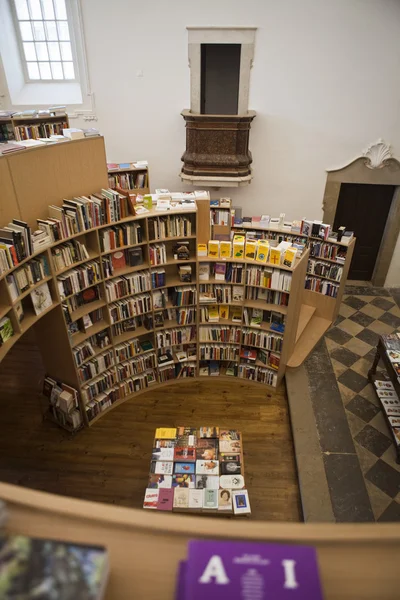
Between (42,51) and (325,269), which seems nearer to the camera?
(325,269)

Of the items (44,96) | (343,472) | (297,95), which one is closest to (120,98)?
(44,96)

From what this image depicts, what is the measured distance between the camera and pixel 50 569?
713mm

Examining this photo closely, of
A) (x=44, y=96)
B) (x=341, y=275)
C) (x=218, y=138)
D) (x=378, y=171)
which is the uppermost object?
(x=44, y=96)

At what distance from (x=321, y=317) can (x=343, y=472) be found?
10.7 feet

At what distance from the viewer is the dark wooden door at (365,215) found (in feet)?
25.6

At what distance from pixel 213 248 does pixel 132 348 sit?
1.86 meters

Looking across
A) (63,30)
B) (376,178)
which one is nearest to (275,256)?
(376,178)

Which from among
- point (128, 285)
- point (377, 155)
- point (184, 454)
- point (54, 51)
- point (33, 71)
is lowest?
point (184, 454)

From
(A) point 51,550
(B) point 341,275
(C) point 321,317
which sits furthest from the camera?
(C) point 321,317

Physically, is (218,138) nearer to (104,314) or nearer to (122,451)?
(104,314)

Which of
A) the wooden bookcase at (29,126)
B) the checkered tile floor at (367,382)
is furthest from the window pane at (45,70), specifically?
the checkered tile floor at (367,382)

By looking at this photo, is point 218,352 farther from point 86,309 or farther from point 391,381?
point 391,381

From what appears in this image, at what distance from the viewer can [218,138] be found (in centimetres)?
711

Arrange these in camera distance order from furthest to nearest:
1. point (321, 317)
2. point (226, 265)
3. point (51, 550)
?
1. point (321, 317)
2. point (226, 265)
3. point (51, 550)
